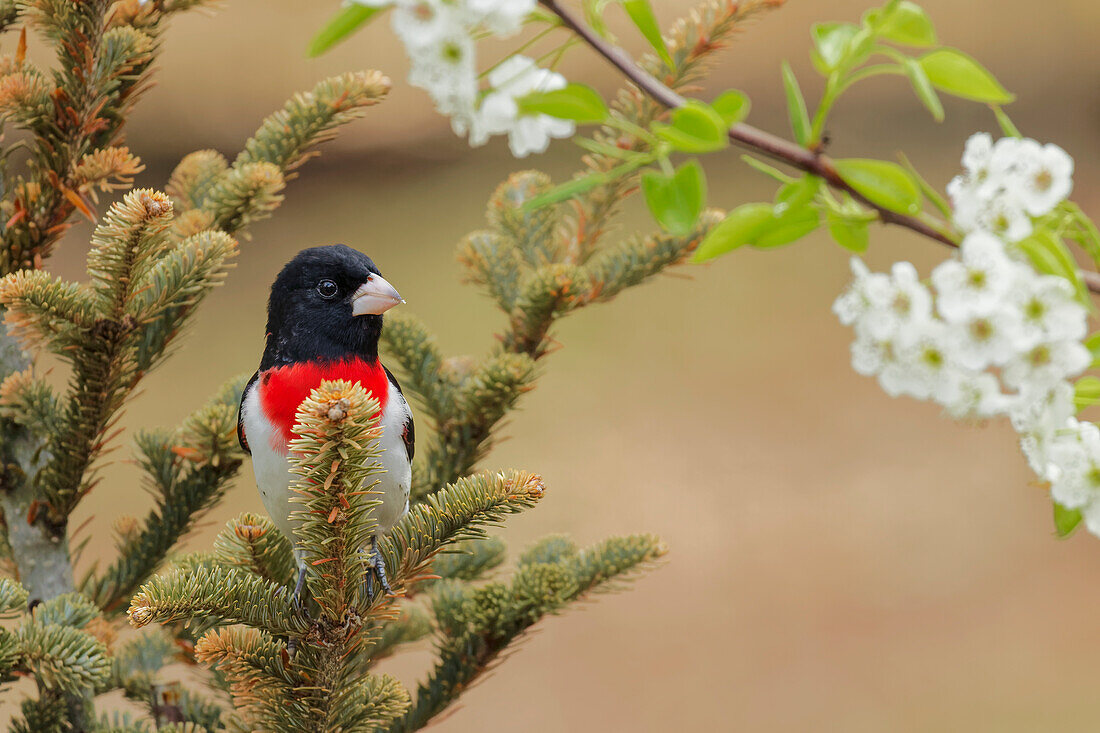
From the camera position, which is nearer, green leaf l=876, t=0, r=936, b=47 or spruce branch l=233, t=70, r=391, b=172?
green leaf l=876, t=0, r=936, b=47

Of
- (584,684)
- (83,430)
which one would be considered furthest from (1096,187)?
(83,430)

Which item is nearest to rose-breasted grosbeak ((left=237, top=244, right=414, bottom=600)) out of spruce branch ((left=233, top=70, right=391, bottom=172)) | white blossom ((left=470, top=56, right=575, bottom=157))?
spruce branch ((left=233, top=70, right=391, bottom=172))

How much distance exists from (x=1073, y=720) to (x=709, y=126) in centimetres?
262

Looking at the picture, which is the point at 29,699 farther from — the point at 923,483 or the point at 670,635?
the point at 923,483

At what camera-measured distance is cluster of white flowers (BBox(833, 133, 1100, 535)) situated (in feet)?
1.41

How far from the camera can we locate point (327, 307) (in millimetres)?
1087

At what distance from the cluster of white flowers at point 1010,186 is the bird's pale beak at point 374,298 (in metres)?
0.69

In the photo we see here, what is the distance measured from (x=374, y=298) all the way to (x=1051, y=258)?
75 cm

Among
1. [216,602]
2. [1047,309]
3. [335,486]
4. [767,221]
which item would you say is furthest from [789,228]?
[216,602]

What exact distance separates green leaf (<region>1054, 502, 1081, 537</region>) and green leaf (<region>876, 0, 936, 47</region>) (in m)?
0.27

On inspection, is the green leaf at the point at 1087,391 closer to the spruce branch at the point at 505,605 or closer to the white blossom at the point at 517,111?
the white blossom at the point at 517,111

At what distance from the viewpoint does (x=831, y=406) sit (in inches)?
144

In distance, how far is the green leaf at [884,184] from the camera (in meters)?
0.45

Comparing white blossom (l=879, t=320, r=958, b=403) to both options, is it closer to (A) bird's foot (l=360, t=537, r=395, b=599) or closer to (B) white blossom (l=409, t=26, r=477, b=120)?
(B) white blossom (l=409, t=26, r=477, b=120)
